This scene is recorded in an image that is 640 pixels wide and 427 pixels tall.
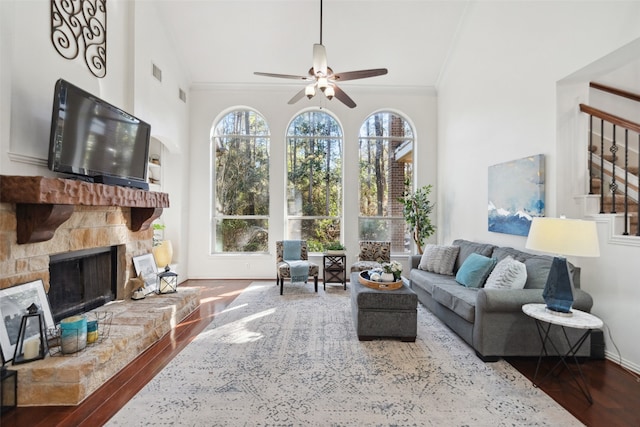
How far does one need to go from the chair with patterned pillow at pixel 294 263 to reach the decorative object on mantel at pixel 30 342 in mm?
2982

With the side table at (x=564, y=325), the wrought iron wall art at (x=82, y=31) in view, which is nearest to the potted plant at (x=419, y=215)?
the side table at (x=564, y=325)

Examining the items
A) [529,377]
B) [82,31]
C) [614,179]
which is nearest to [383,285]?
[529,377]

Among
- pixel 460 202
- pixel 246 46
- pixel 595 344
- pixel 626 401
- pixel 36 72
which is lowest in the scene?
pixel 626 401

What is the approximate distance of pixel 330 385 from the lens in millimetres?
2342

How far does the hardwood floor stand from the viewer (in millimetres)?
1969

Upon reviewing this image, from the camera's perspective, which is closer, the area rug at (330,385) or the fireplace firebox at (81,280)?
the area rug at (330,385)

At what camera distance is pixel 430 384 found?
2.37m

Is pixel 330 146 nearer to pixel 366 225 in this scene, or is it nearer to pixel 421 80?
pixel 366 225

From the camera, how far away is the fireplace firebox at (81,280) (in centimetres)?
291

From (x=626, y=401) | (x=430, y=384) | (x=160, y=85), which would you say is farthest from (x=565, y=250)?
(x=160, y=85)

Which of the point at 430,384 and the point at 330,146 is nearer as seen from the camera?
the point at 430,384

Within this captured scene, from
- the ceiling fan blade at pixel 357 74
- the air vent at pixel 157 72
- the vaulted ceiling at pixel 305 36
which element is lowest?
the ceiling fan blade at pixel 357 74

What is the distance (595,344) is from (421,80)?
5.00 metres

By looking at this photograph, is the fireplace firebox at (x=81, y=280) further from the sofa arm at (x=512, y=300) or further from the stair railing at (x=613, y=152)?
the stair railing at (x=613, y=152)
